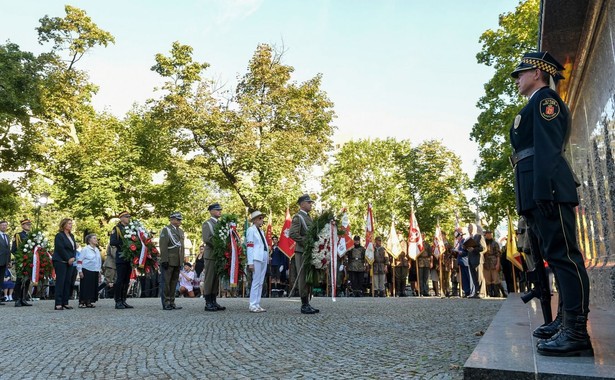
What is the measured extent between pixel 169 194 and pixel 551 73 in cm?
2963

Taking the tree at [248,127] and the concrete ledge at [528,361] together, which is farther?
the tree at [248,127]

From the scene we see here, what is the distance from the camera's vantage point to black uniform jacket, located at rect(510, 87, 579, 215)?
3760 millimetres

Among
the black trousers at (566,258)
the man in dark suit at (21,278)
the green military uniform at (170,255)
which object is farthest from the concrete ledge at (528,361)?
the man in dark suit at (21,278)

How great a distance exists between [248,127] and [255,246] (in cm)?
1907

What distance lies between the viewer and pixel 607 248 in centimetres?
733

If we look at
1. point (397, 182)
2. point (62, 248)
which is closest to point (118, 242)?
point (62, 248)

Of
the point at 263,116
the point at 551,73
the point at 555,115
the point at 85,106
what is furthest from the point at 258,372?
the point at 85,106

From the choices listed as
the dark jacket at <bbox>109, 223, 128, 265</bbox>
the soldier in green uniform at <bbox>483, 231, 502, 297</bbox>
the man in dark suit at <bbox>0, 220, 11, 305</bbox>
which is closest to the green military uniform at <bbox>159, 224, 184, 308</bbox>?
the dark jacket at <bbox>109, 223, 128, 265</bbox>

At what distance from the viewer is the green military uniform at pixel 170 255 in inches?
474

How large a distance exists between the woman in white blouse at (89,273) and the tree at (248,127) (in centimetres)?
Result: 1447

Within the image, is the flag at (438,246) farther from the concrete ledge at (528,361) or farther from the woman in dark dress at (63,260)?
the concrete ledge at (528,361)

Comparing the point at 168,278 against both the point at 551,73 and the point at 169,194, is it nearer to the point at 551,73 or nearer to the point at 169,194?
the point at 551,73

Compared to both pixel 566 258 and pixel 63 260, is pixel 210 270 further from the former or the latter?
pixel 566 258

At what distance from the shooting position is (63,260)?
13086mm
